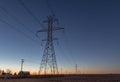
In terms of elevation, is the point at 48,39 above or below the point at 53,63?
above

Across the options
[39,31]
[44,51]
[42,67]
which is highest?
[39,31]

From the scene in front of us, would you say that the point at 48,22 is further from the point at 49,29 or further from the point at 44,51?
the point at 44,51

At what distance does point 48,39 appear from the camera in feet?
133

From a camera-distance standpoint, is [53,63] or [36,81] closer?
[36,81]

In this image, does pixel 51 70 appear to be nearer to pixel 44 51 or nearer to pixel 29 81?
pixel 44 51

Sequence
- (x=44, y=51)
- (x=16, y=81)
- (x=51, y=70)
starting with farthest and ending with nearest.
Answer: (x=51, y=70) < (x=44, y=51) < (x=16, y=81)

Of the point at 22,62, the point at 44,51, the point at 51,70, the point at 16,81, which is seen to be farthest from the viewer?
the point at 22,62

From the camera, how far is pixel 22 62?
307 ft

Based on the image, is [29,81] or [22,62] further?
[22,62]

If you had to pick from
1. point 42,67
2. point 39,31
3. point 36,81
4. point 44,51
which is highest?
point 39,31

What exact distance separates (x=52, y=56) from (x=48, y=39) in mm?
3634

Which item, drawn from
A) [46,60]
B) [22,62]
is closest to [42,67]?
[46,60]

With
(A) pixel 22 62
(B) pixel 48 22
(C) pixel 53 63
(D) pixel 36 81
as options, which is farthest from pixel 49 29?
(A) pixel 22 62

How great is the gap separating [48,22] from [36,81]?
12.4 metres
